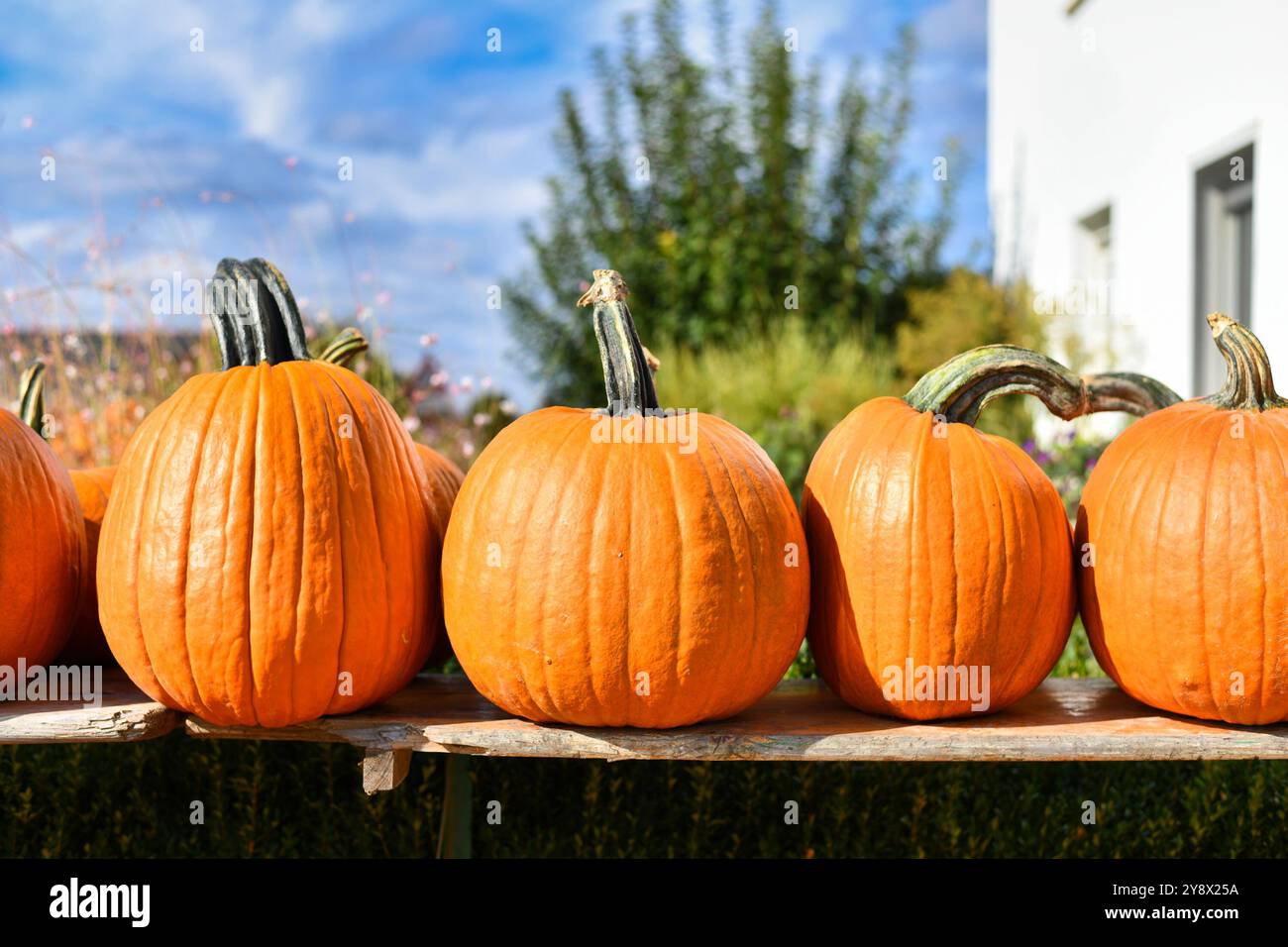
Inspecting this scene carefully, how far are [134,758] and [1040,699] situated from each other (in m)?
2.36

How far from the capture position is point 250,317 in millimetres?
2088

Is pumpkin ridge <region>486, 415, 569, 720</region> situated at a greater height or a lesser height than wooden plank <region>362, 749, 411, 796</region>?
greater

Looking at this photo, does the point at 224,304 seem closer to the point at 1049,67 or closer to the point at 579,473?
the point at 579,473

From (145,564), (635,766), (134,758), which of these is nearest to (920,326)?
(635,766)

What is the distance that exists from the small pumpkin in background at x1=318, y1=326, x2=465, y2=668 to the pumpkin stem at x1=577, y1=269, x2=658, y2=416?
0.45m

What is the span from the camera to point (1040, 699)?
230cm

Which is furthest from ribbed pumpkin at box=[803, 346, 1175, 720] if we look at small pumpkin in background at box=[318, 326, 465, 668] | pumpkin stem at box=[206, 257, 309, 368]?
pumpkin stem at box=[206, 257, 309, 368]

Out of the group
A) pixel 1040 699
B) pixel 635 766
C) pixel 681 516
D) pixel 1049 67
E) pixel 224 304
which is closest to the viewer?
pixel 681 516

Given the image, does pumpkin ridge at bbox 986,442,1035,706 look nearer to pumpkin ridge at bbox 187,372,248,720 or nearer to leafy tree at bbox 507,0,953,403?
pumpkin ridge at bbox 187,372,248,720

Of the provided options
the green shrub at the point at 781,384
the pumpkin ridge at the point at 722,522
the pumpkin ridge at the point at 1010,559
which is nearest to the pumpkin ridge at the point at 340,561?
the pumpkin ridge at the point at 722,522

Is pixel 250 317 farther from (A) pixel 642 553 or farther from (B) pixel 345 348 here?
(A) pixel 642 553

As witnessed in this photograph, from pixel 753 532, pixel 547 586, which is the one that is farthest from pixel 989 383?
pixel 547 586

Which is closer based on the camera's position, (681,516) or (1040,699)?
(681,516)

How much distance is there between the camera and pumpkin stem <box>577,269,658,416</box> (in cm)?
203
